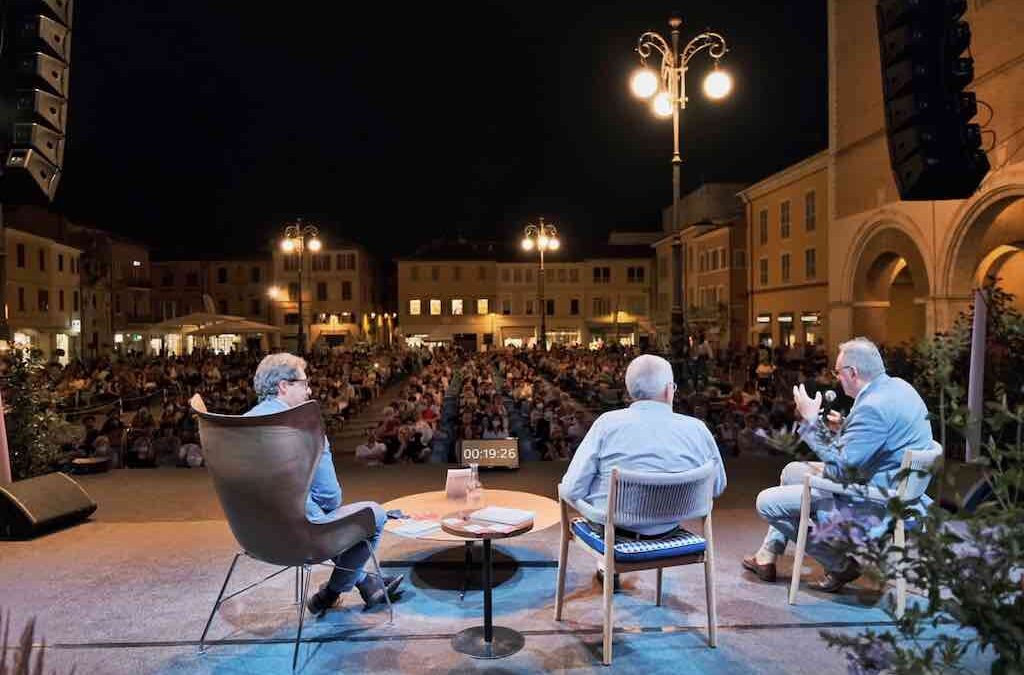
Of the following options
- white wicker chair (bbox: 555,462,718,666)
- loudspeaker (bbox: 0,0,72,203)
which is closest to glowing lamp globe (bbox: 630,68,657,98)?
loudspeaker (bbox: 0,0,72,203)

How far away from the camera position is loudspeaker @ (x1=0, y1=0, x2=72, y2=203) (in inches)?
185

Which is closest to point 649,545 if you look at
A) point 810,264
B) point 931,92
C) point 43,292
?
point 931,92

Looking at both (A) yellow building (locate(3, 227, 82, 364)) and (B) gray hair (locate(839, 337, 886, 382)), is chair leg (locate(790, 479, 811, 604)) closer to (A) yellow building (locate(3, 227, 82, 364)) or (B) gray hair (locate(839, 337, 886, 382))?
(B) gray hair (locate(839, 337, 886, 382))

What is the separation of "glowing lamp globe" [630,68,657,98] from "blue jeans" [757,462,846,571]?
21.4ft

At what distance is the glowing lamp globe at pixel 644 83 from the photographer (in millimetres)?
9516

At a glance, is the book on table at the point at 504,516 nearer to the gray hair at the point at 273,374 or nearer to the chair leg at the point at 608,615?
the chair leg at the point at 608,615

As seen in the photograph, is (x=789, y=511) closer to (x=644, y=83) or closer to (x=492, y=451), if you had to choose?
(x=492, y=451)

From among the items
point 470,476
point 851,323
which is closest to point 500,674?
point 470,476

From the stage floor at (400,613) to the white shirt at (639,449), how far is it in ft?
2.15

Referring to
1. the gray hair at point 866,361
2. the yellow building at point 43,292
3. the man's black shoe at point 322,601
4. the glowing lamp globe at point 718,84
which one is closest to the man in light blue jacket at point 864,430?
the gray hair at point 866,361

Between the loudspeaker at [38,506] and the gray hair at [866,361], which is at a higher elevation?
the gray hair at [866,361]

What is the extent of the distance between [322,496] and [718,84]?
305 inches

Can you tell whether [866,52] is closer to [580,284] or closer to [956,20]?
[956,20]

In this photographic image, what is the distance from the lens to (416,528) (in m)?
3.91
